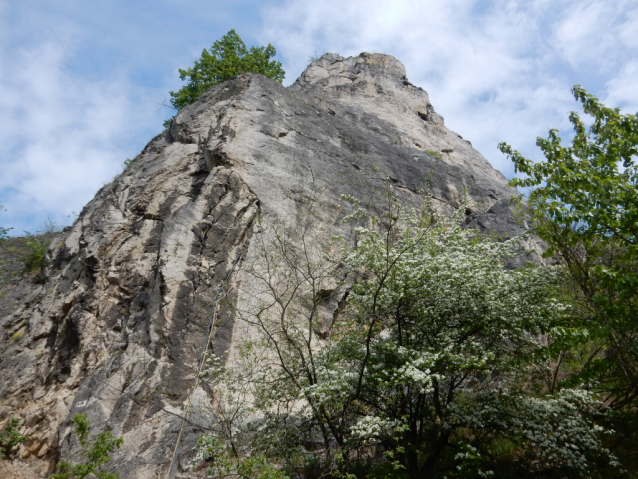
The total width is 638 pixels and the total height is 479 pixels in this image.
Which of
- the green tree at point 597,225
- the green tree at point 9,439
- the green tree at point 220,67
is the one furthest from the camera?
the green tree at point 220,67

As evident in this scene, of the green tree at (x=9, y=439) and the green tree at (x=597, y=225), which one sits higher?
the green tree at (x=597, y=225)

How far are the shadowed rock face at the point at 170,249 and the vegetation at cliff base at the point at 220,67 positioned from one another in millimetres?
6317

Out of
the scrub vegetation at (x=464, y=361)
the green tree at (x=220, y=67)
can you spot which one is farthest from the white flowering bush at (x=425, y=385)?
the green tree at (x=220, y=67)

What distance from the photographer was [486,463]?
7629 mm

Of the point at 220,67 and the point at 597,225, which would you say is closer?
the point at 597,225

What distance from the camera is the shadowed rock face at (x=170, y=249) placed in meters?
9.30

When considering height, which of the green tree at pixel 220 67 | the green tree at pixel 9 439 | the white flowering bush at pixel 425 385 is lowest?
the green tree at pixel 9 439

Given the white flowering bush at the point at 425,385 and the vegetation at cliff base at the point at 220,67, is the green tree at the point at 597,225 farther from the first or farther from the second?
the vegetation at cliff base at the point at 220,67

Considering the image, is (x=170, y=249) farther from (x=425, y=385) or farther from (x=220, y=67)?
(x=220, y=67)

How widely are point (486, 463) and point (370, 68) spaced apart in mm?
24854

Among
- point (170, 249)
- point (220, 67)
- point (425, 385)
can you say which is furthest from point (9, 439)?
point (220, 67)

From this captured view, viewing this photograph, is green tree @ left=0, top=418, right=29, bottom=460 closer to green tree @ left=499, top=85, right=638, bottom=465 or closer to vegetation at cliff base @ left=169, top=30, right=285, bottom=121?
green tree @ left=499, top=85, right=638, bottom=465

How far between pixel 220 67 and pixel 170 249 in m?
16.7

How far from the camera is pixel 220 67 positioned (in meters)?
24.4
